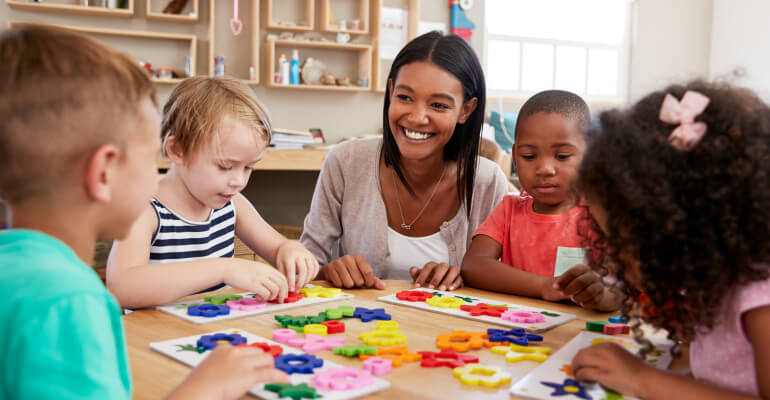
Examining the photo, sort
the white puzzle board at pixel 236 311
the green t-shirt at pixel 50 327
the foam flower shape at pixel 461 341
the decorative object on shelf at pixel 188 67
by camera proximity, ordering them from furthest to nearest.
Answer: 1. the decorative object on shelf at pixel 188 67
2. the white puzzle board at pixel 236 311
3. the foam flower shape at pixel 461 341
4. the green t-shirt at pixel 50 327

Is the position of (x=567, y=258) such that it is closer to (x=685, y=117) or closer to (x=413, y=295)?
(x=413, y=295)

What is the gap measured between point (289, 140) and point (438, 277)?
8.55 ft

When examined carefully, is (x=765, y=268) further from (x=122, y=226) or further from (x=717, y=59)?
(x=717, y=59)

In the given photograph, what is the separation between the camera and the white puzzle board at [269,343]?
2.22 feet

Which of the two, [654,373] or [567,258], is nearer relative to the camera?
[654,373]

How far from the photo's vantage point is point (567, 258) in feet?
4.82

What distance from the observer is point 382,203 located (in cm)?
184

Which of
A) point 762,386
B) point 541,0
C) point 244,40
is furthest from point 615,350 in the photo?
point 541,0

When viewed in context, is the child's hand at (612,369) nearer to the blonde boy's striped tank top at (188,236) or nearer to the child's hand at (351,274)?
the child's hand at (351,274)

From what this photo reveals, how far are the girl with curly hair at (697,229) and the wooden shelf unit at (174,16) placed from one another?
367 centimetres

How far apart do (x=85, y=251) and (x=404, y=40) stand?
13.9 ft

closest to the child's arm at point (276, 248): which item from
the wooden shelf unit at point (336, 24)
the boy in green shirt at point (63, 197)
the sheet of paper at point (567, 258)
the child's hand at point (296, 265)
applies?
the child's hand at point (296, 265)

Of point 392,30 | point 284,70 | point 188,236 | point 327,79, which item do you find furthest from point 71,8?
point 188,236

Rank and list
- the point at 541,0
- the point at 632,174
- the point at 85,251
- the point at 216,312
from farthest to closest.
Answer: the point at 541,0 → the point at 216,312 → the point at 632,174 → the point at 85,251
